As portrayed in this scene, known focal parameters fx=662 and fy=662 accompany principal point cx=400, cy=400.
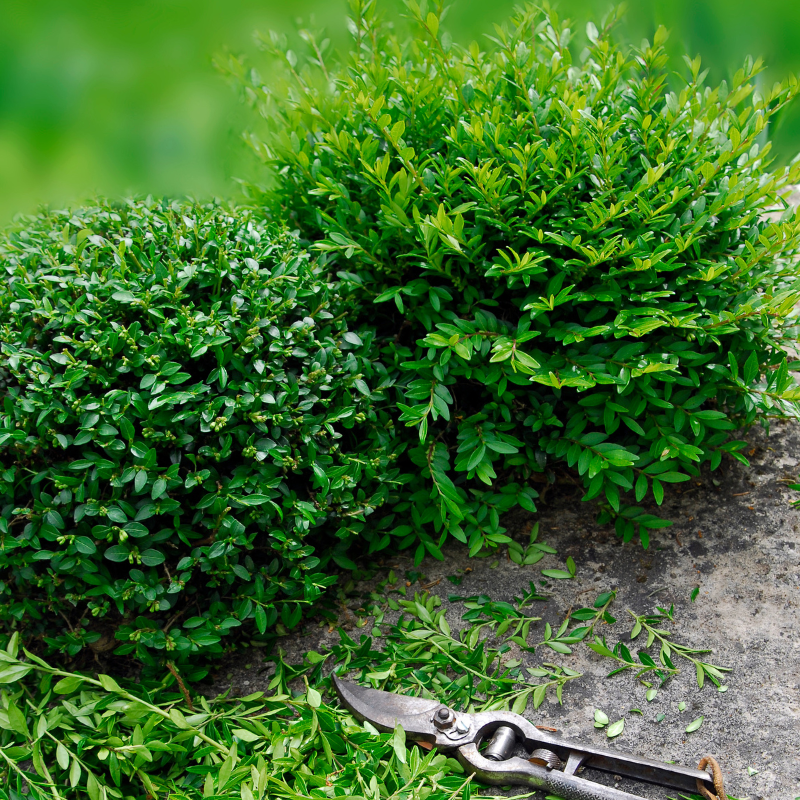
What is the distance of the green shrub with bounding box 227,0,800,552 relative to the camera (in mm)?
2262

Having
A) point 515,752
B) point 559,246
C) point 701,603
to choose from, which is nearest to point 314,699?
point 515,752

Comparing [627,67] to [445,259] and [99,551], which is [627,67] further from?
[99,551]

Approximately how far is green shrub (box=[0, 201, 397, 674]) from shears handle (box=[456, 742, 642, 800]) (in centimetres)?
73

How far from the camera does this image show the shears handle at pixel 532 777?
1.79m

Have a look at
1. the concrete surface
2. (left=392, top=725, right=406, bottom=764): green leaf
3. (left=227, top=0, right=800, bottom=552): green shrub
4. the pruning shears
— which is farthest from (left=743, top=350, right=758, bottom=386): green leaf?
(left=392, top=725, right=406, bottom=764): green leaf

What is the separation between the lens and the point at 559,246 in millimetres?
2420

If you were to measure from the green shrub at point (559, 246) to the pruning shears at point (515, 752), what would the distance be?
2.13 feet

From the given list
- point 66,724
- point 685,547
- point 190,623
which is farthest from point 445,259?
point 66,724

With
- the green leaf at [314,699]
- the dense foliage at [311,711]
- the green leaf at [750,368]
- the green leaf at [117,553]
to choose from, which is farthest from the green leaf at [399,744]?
the green leaf at [750,368]

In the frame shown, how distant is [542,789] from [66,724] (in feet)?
4.74

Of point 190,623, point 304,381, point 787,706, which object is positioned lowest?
point 787,706

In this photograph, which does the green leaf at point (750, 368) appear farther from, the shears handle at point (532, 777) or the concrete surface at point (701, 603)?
the shears handle at point (532, 777)

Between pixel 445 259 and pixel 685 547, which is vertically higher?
pixel 445 259

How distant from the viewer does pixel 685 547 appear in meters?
2.52
